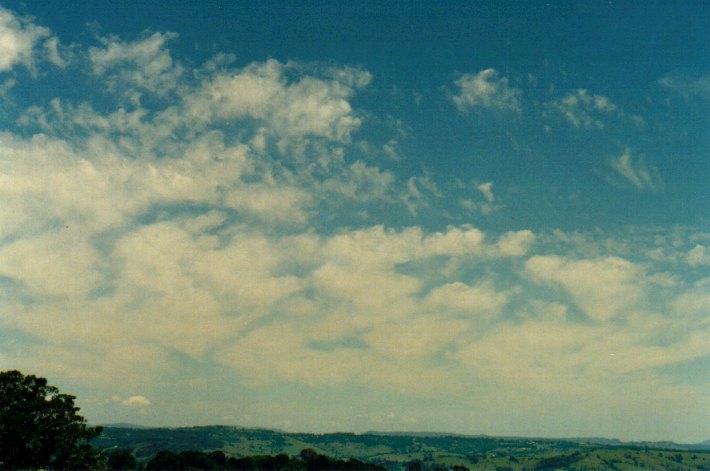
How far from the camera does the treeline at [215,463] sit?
138000 mm

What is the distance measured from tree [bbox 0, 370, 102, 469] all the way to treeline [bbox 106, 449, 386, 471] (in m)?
58.9

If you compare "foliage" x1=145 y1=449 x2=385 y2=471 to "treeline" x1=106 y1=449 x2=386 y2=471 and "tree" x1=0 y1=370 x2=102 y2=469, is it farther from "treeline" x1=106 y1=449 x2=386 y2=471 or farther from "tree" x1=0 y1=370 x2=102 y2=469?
"tree" x1=0 y1=370 x2=102 y2=469

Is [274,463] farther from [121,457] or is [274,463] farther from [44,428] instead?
[44,428]

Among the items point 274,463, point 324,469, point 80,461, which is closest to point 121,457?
point 274,463

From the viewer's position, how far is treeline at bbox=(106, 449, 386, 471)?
138m

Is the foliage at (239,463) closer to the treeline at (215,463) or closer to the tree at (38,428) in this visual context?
the treeline at (215,463)

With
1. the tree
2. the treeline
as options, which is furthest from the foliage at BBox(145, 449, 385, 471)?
the tree

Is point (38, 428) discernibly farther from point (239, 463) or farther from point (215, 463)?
point (239, 463)

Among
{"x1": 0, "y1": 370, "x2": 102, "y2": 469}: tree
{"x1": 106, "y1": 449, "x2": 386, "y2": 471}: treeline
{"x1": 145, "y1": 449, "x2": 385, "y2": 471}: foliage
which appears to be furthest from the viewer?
{"x1": 145, "y1": 449, "x2": 385, "y2": 471}: foliage

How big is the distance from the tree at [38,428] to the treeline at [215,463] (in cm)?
5891

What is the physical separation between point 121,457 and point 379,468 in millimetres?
90611

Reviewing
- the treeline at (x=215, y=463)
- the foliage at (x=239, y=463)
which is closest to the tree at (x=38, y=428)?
the treeline at (x=215, y=463)

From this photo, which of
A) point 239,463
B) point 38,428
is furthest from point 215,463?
point 38,428

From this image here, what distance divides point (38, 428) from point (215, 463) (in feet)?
293
